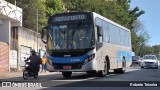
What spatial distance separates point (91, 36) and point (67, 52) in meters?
1.57

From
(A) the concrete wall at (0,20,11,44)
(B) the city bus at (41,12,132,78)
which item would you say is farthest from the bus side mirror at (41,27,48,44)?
(A) the concrete wall at (0,20,11,44)

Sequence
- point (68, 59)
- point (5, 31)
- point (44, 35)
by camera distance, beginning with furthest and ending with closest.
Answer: point (5, 31), point (44, 35), point (68, 59)

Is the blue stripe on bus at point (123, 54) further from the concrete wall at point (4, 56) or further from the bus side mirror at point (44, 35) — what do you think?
the concrete wall at point (4, 56)

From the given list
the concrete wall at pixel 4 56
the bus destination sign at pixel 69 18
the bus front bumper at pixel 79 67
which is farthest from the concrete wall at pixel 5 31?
the bus front bumper at pixel 79 67

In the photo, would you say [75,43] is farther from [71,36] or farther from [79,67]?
[79,67]

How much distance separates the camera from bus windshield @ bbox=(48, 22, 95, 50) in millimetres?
20375

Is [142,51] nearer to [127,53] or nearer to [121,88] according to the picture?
[127,53]

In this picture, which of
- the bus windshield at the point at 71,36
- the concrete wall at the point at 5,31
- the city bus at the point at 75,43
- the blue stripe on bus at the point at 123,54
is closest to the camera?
the city bus at the point at 75,43

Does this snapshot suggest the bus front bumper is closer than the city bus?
Yes

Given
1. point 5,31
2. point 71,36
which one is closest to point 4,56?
point 5,31

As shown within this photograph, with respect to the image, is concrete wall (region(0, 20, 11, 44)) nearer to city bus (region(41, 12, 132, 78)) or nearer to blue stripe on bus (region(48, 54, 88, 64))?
city bus (region(41, 12, 132, 78))

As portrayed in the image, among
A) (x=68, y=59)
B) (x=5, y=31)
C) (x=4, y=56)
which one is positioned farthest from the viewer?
(x=5, y=31)

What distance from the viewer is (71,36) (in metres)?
20.5

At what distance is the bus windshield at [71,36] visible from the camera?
20.4 meters
